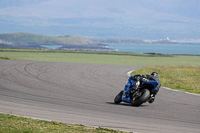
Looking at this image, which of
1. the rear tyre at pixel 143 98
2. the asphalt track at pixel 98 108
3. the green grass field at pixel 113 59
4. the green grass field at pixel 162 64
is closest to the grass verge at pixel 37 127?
the asphalt track at pixel 98 108

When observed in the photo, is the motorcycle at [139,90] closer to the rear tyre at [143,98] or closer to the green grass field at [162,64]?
the rear tyre at [143,98]

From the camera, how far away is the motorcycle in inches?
571

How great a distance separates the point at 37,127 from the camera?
10.2 m

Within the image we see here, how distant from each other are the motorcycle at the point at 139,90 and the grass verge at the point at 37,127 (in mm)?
4214

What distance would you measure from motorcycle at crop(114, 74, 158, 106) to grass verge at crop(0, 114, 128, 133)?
13.8 ft

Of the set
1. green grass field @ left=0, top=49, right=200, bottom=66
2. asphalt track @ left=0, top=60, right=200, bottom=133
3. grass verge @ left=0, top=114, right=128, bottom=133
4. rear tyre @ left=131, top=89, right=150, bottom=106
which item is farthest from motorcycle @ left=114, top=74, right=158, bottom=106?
green grass field @ left=0, top=49, right=200, bottom=66

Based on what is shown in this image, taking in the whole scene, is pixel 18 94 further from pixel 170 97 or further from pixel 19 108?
pixel 170 97

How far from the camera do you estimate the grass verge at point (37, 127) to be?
9758 millimetres

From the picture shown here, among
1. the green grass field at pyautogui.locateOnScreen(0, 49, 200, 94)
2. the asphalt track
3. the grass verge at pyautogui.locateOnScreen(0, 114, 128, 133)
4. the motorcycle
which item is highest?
the green grass field at pyautogui.locateOnScreen(0, 49, 200, 94)

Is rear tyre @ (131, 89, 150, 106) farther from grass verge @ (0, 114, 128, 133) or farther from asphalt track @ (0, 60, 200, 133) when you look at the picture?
grass verge @ (0, 114, 128, 133)

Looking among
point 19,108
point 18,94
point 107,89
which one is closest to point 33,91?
point 18,94

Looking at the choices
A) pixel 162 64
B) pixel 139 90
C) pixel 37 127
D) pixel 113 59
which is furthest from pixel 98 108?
pixel 113 59

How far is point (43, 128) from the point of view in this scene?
1014cm

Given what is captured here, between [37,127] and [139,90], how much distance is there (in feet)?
18.1
